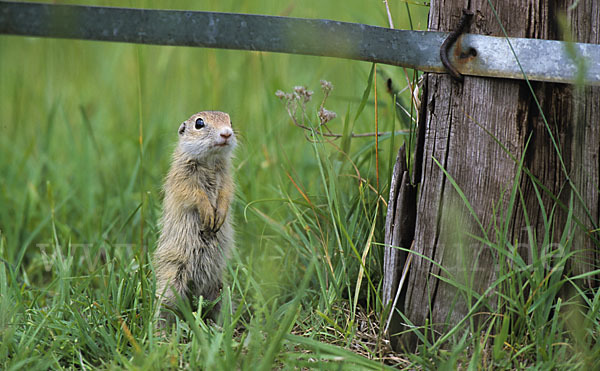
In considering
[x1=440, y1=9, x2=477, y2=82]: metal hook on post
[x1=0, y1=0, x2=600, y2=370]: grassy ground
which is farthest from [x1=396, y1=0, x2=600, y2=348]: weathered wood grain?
[x1=0, y1=0, x2=600, y2=370]: grassy ground

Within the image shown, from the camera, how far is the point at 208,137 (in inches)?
134

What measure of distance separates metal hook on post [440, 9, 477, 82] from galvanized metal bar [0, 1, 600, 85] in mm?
22

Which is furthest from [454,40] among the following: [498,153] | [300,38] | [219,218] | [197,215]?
[197,215]

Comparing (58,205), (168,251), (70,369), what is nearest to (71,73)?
(58,205)

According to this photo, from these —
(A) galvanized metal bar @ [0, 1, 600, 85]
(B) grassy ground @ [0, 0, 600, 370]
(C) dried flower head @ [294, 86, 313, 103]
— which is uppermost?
(A) galvanized metal bar @ [0, 1, 600, 85]

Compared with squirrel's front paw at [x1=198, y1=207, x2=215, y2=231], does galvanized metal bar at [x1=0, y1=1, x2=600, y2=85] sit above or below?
above

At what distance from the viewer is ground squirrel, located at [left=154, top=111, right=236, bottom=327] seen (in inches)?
135

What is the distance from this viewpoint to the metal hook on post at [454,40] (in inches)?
102

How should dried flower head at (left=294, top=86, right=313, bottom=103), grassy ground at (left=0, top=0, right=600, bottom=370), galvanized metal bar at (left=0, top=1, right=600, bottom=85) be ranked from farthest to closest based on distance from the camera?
dried flower head at (left=294, top=86, right=313, bottom=103), grassy ground at (left=0, top=0, right=600, bottom=370), galvanized metal bar at (left=0, top=1, right=600, bottom=85)

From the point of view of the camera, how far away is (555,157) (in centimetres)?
266

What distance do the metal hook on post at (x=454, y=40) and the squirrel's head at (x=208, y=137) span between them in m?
1.19

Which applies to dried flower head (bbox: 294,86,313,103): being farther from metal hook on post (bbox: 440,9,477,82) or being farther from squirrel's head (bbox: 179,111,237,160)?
metal hook on post (bbox: 440,9,477,82)

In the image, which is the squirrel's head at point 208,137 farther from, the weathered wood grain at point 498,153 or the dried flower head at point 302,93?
the weathered wood grain at point 498,153

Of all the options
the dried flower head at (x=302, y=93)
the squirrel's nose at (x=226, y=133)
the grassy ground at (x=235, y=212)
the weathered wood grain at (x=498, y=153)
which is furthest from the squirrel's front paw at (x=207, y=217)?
the weathered wood grain at (x=498, y=153)
